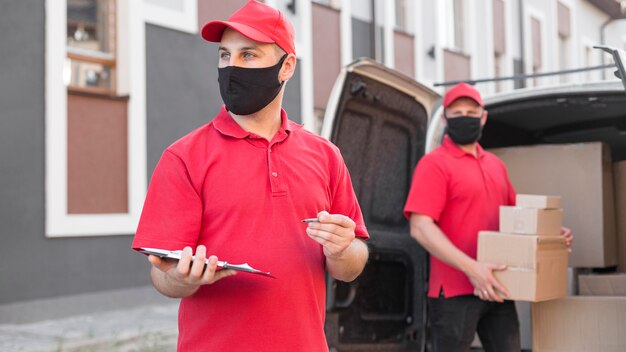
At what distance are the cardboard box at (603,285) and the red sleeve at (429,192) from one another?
93 cm

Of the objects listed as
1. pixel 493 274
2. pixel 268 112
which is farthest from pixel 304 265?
pixel 493 274

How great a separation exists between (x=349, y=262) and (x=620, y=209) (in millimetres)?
2934

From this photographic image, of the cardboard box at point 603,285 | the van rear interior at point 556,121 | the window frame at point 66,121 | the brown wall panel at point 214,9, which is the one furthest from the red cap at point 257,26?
the brown wall panel at point 214,9

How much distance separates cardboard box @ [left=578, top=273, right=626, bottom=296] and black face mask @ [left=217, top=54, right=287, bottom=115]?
250cm

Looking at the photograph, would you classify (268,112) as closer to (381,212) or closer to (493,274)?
(493,274)

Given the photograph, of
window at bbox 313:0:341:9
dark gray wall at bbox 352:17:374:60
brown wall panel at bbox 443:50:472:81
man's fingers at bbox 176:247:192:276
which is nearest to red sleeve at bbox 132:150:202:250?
man's fingers at bbox 176:247:192:276

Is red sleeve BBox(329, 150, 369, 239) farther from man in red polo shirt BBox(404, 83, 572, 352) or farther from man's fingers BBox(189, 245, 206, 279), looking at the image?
man in red polo shirt BBox(404, 83, 572, 352)

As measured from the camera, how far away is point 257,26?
7.61ft

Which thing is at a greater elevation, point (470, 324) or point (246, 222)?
point (246, 222)

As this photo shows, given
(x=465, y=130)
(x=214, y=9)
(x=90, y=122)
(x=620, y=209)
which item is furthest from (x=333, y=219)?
(x=214, y=9)

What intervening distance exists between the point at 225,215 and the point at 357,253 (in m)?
0.41

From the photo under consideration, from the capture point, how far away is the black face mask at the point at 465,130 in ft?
13.7

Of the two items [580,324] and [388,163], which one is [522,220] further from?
[388,163]

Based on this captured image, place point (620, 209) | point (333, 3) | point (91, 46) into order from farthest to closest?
point (333, 3), point (91, 46), point (620, 209)
